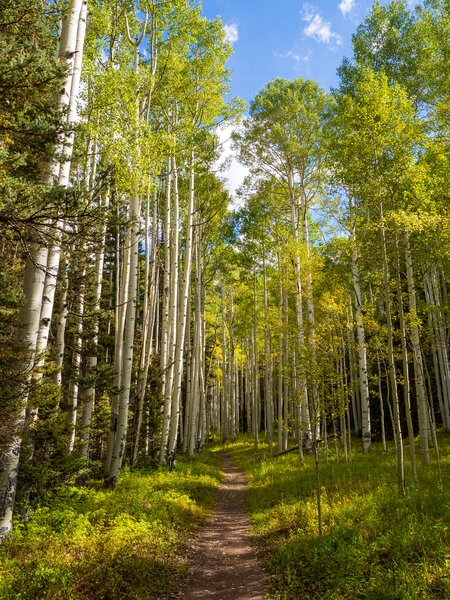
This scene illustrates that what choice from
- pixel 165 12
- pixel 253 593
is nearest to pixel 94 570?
pixel 253 593

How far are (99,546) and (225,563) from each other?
7.07 feet

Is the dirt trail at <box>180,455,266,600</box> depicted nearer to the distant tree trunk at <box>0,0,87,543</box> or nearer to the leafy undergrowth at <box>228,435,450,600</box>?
the leafy undergrowth at <box>228,435,450,600</box>

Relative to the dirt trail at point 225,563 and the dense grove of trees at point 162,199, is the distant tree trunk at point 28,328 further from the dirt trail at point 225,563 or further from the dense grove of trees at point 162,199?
the dirt trail at point 225,563

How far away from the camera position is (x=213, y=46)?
37.5ft

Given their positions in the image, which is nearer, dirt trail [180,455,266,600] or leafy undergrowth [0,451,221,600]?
leafy undergrowth [0,451,221,600]

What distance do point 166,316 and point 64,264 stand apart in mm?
5529

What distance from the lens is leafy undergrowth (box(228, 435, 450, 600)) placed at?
394cm

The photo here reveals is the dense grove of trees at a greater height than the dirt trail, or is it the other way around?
the dense grove of trees

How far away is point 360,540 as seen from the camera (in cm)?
489

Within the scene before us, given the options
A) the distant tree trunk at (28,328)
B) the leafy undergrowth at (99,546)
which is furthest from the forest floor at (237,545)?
the distant tree trunk at (28,328)

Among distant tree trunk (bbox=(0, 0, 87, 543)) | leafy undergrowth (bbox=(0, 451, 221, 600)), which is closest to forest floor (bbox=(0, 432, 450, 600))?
leafy undergrowth (bbox=(0, 451, 221, 600))

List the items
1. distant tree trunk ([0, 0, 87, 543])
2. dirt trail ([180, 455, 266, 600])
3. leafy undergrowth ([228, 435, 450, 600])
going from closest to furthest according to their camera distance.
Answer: leafy undergrowth ([228, 435, 450, 600]) < distant tree trunk ([0, 0, 87, 543]) < dirt trail ([180, 455, 266, 600])

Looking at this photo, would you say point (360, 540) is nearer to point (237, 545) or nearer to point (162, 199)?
point (237, 545)

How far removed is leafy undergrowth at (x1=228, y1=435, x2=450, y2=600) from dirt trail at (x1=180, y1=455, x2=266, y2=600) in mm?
293
